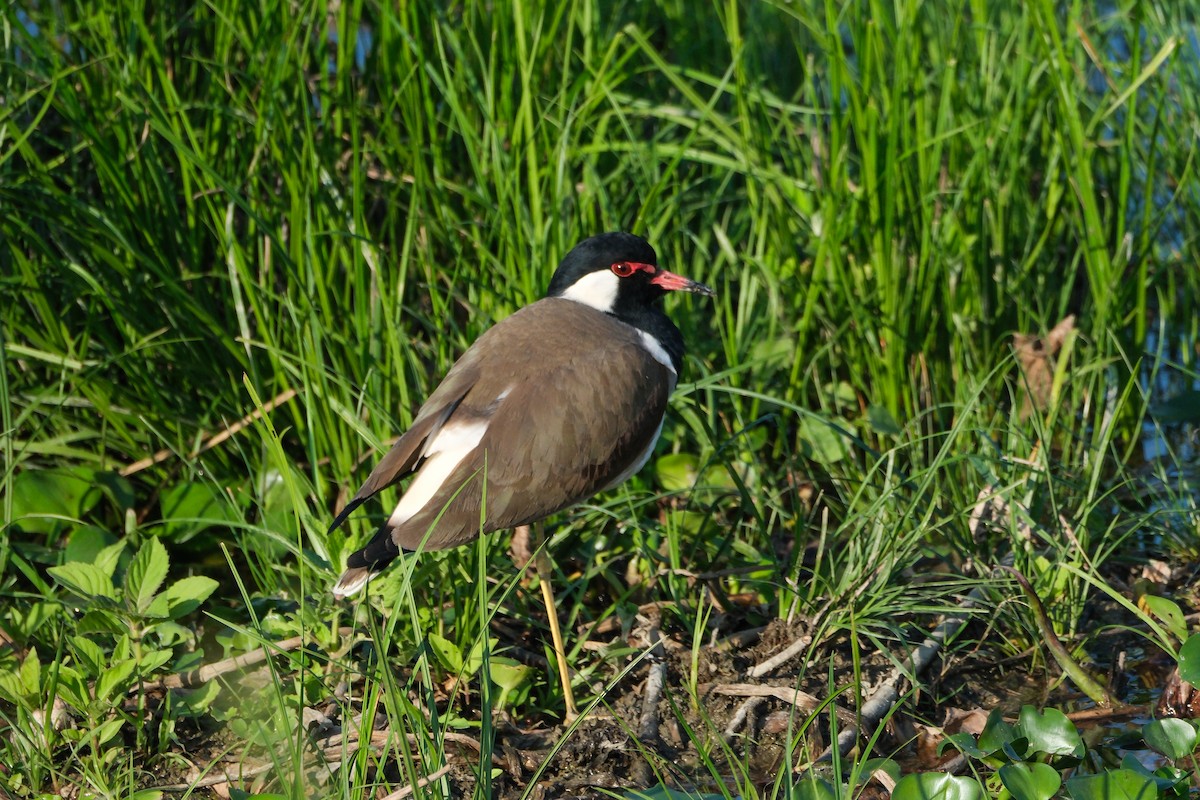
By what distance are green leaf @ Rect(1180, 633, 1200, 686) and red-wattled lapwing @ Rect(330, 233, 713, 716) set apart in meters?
1.32

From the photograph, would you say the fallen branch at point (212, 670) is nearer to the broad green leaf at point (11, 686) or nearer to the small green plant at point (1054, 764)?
the broad green leaf at point (11, 686)

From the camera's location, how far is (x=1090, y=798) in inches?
96.3

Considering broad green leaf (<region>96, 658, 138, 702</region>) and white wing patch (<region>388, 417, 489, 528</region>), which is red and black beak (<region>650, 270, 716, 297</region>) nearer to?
white wing patch (<region>388, 417, 489, 528</region>)

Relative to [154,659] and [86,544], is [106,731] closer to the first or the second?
[154,659]

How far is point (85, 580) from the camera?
2963mm

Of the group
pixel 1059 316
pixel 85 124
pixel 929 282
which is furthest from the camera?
pixel 1059 316

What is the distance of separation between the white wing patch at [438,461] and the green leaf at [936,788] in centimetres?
123

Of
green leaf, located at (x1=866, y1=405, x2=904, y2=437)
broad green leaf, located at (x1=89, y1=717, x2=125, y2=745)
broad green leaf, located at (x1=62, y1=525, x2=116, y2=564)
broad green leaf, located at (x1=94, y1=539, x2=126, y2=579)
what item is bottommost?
green leaf, located at (x1=866, y1=405, x2=904, y2=437)

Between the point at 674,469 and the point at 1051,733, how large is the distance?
1542 mm

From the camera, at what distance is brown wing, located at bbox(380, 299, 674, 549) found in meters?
3.10

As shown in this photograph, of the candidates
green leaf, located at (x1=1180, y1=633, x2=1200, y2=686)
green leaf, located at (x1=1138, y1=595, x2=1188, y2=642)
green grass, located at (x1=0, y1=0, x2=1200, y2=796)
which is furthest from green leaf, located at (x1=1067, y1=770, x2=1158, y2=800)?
green grass, located at (x1=0, y1=0, x2=1200, y2=796)

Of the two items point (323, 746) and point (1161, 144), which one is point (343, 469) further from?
point (1161, 144)

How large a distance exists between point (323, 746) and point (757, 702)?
0.99m

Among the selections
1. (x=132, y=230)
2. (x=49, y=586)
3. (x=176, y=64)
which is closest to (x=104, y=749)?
(x=49, y=586)
